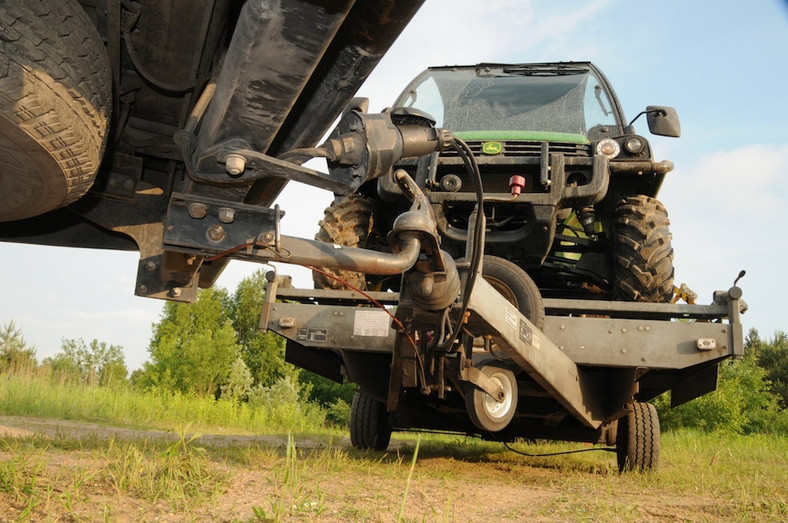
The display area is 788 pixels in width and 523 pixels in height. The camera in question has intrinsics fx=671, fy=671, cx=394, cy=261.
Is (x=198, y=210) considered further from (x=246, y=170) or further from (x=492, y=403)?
(x=492, y=403)

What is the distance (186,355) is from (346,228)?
25075 millimetres

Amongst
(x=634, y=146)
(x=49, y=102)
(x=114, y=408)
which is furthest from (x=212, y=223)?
(x=114, y=408)

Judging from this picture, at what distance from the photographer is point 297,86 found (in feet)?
6.97

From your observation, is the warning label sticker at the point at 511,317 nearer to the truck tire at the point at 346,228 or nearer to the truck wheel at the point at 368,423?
the truck tire at the point at 346,228

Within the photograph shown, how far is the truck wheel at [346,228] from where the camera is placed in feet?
15.3

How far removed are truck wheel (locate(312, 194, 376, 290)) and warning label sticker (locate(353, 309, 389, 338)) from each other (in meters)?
0.57

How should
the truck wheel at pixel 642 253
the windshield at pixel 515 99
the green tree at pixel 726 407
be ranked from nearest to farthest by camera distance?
the truck wheel at pixel 642 253 → the windshield at pixel 515 99 → the green tree at pixel 726 407

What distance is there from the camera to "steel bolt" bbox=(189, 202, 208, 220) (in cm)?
243

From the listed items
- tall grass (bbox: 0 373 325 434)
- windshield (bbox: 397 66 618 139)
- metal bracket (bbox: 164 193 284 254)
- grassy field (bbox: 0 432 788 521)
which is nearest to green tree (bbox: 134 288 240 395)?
tall grass (bbox: 0 373 325 434)

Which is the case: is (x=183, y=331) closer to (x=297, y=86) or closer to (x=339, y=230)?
(x=339, y=230)

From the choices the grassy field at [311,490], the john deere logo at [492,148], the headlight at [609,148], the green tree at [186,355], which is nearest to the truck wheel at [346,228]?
the john deere logo at [492,148]

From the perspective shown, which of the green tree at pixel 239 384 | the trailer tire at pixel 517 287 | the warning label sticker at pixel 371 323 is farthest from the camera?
the green tree at pixel 239 384

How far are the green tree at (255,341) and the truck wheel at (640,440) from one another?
24.6m

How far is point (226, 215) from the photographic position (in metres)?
2.43
